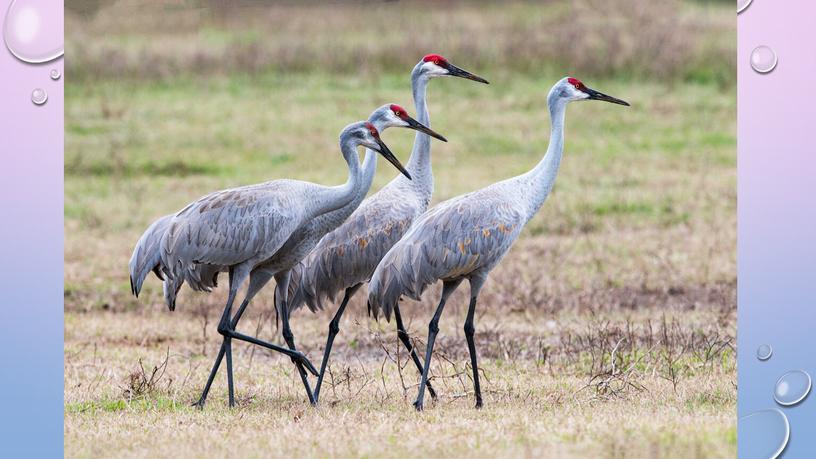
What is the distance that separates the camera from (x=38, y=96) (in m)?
4.43

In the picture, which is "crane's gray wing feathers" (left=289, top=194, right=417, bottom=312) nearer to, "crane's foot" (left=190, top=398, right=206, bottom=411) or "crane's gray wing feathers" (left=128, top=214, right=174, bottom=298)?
"crane's gray wing feathers" (left=128, top=214, right=174, bottom=298)

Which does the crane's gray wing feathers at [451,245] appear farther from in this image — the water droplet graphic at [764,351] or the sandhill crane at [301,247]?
the water droplet graphic at [764,351]

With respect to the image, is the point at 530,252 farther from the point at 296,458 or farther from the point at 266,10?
the point at 266,10

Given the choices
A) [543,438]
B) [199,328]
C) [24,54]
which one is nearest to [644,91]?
[199,328]

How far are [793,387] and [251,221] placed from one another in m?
3.08

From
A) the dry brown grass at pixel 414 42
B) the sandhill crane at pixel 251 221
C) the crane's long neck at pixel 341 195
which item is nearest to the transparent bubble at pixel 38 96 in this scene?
the sandhill crane at pixel 251 221

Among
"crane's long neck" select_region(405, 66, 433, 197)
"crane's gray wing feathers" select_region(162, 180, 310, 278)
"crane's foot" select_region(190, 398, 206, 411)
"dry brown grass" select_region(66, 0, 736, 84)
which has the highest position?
"dry brown grass" select_region(66, 0, 736, 84)

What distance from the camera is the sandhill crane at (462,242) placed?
650 cm

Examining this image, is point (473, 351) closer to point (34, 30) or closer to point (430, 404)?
point (430, 404)

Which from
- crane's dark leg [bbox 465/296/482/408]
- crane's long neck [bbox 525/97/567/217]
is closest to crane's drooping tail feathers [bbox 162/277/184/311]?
crane's dark leg [bbox 465/296/482/408]

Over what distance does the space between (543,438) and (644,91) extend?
41.5 ft

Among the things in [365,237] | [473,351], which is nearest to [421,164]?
[365,237]

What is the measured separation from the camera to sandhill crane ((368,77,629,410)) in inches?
256

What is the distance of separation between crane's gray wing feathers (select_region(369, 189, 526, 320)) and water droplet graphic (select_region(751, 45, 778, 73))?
7.71 ft
